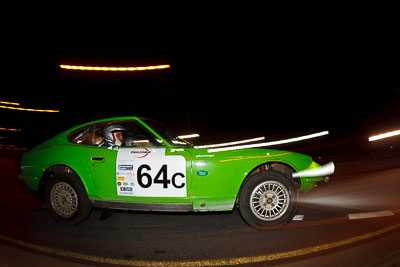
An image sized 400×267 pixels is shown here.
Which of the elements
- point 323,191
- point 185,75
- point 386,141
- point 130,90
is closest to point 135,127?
point 323,191

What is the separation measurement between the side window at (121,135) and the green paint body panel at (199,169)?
0.14 meters

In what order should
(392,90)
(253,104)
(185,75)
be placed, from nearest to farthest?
1. (185,75)
2. (253,104)
3. (392,90)

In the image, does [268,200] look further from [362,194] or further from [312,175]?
[362,194]

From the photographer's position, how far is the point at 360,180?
627 cm

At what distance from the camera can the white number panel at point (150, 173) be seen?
12.5ft

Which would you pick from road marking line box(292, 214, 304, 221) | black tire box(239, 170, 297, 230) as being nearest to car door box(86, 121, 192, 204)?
black tire box(239, 170, 297, 230)

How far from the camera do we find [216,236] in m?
3.60

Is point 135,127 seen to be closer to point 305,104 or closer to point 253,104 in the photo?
point 253,104

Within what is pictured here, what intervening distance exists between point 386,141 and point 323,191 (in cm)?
831

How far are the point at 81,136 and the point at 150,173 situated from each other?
132 cm

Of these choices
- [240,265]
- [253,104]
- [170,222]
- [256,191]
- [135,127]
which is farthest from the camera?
[253,104]

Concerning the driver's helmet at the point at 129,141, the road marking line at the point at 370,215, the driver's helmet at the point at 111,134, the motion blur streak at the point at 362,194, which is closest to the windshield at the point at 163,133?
the driver's helmet at the point at 129,141

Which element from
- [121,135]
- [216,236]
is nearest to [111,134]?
[121,135]

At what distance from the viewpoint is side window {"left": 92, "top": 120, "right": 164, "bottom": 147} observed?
167 inches
